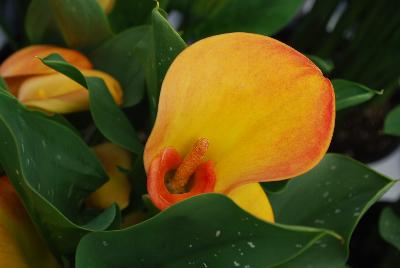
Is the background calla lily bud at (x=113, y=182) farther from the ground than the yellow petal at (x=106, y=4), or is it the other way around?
the yellow petal at (x=106, y=4)

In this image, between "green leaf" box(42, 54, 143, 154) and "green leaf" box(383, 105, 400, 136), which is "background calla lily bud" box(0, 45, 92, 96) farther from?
"green leaf" box(383, 105, 400, 136)

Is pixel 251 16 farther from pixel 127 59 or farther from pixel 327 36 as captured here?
pixel 327 36

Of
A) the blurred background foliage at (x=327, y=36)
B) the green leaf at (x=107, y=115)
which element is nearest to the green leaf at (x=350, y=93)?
the blurred background foliage at (x=327, y=36)

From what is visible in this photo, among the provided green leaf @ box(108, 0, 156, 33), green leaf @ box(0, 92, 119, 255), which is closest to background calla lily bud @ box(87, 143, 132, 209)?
green leaf @ box(0, 92, 119, 255)

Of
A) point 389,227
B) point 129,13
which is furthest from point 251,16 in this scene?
point 389,227

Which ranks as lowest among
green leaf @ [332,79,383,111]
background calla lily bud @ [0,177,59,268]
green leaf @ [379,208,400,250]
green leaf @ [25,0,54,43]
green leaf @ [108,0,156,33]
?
green leaf @ [379,208,400,250]

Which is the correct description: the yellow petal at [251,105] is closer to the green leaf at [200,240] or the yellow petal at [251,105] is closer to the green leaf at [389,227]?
the green leaf at [200,240]
